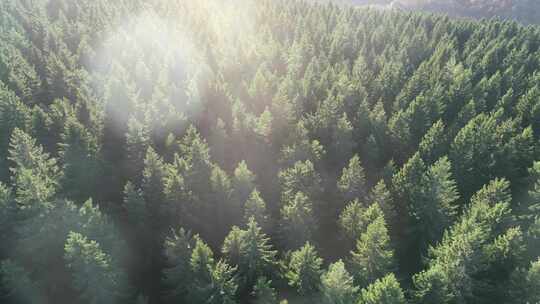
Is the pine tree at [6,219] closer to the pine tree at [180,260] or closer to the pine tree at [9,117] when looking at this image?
the pine tree at [180,260]

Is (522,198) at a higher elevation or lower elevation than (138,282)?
higher

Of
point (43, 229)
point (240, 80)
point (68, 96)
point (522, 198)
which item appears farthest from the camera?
point (240, 80)

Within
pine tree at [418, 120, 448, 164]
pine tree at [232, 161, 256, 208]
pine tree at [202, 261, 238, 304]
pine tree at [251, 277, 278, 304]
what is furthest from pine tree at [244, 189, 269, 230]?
pine tree at [418, 120, 448, 164]

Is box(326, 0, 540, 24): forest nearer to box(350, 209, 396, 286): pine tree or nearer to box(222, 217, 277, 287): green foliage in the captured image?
box(350, 209, 396, 286): pine tree

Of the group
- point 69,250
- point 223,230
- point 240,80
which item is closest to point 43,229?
point 69,250

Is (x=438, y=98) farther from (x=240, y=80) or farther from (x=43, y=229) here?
(x=43, y=229)

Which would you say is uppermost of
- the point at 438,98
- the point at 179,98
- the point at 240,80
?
the point at 240,80
